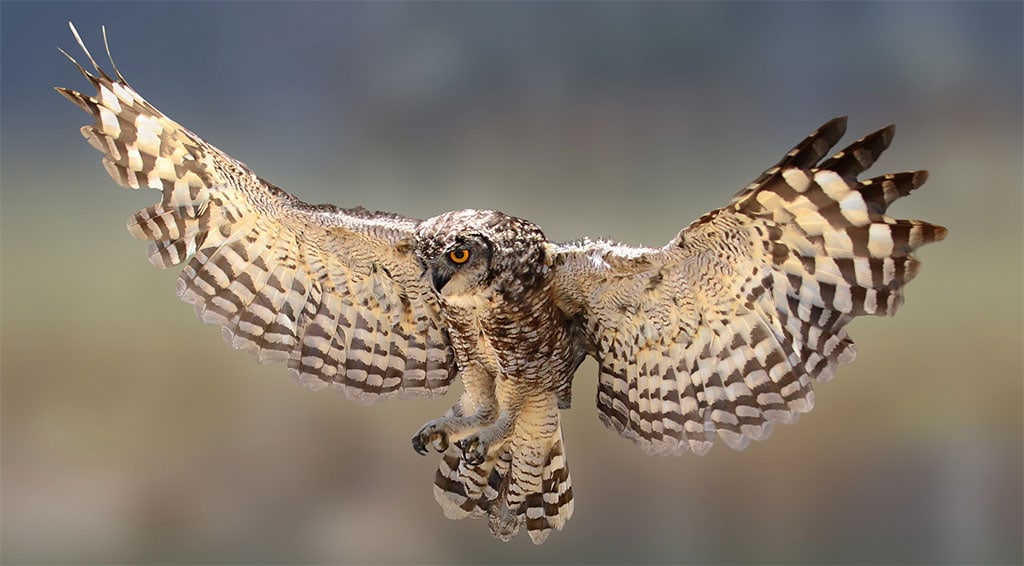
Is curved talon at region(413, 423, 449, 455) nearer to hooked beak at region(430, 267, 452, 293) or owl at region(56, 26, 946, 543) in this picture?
owl at region(56, 26, 946, 543)

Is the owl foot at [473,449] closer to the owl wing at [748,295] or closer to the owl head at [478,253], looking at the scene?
the owl wing at [748,295]

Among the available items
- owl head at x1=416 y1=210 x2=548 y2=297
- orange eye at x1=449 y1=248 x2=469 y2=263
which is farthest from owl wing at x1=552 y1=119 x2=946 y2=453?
orange eye at x1=449 y1=248 x2=469 y2=263

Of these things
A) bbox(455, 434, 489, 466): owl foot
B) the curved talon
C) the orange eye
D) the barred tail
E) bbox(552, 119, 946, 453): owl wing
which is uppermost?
the orange eye

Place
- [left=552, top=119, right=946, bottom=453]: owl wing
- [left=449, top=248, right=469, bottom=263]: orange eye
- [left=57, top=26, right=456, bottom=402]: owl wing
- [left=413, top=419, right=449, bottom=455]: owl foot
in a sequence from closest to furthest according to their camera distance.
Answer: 1. [left=552, top=119, right=946, bottom=453]: owl wing
2. [left=449, top=248, right=469, bottom=263]: orange eye
3. [left=57, top=26, right=456, bottom=402]: owl wing
4. [left=413, top=419, right=449, bottom=455]: owl foot

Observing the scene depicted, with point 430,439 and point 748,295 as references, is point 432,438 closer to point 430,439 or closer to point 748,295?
point 430,439

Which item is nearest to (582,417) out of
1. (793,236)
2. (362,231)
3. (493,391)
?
(493,391)
